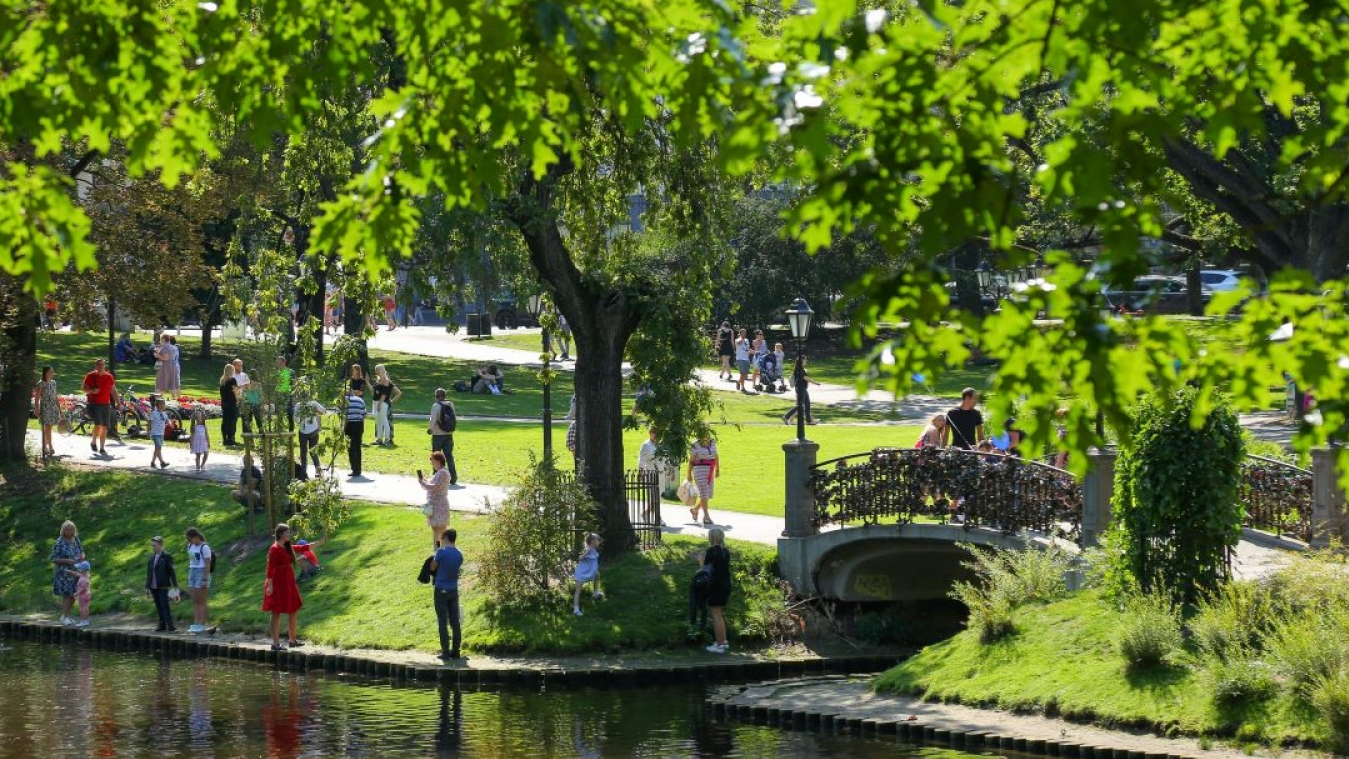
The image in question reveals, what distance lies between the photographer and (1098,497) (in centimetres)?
2617

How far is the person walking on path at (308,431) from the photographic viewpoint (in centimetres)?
3193

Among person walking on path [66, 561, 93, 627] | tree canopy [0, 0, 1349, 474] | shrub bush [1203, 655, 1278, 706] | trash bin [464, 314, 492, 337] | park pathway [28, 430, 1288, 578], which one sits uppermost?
tree canopy [0, 0, 1349, 474]

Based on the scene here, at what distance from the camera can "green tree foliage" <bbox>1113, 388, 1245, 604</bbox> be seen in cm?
2341

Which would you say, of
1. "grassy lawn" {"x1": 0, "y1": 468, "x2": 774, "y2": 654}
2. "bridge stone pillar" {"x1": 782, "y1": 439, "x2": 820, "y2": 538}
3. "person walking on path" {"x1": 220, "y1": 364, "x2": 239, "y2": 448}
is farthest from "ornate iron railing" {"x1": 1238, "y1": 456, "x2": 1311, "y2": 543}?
"person walking on path" {"x1": 220, "y1": 364, "x2": 239, "y2": 448}

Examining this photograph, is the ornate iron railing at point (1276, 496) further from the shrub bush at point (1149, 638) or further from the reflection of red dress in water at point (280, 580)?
the reflection of red dress in water at point (280, 580)

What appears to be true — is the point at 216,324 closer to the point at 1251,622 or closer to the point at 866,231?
the point at 866,231

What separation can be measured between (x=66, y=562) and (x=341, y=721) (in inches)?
368

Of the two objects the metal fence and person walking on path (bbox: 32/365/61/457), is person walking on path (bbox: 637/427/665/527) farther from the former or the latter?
person walking on path (bbox: 32/365/61/457)

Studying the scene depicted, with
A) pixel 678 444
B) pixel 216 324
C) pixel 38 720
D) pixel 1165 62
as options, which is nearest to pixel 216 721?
pixel 38 720

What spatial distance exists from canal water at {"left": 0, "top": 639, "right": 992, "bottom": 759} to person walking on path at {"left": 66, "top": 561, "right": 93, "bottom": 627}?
325 centimetres

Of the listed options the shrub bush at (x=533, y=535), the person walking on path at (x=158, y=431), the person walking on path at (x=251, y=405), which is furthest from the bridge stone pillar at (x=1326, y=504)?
the person walking on path at (x=158, y=431)

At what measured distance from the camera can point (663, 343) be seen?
100 ft

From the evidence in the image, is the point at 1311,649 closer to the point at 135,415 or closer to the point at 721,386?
the point at 135,415

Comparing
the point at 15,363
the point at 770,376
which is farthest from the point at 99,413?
the point at 770,376
